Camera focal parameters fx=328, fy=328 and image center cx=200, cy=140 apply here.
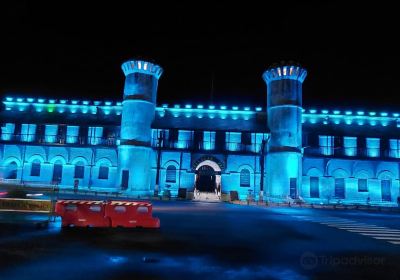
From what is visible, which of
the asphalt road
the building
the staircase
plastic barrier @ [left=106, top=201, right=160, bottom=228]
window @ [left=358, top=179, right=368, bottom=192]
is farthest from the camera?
window @ [left=358, top=179, right=368, bottom=192]

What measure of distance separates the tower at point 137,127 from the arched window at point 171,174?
2.20m

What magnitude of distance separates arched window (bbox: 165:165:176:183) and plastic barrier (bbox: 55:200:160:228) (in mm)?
23136

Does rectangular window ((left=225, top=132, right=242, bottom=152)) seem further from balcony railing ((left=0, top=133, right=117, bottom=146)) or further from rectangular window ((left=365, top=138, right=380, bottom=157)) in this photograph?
rectangular window ((left=365, top=138, right=380, bottom=157))

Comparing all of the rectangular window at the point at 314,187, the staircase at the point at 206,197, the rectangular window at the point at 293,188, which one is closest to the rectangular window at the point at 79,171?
the staircase at the point at 206,197

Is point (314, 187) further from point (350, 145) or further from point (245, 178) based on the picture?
point (245, 178)

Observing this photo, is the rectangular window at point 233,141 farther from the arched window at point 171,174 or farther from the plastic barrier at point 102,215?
the plastic barrier at point 102,215

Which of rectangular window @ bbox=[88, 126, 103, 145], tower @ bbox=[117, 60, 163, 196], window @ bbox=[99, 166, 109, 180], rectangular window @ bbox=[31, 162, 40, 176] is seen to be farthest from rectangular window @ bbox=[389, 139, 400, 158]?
rectangular window @ bbox=[31, 162, 40, 176]

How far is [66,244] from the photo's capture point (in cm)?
949

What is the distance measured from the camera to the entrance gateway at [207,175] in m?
35.9

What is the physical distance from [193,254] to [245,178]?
28197 millimetres

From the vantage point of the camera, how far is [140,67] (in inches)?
1431

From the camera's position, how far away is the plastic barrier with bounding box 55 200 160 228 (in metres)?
13.0

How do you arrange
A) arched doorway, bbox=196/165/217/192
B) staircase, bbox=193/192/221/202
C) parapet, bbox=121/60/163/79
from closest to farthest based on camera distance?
staircase, bbox=193/192/221/202, parapet, bbox=121/60/163/79, arched doorway, bbox=196/165/217/192

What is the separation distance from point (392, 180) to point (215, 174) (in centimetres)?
1952
